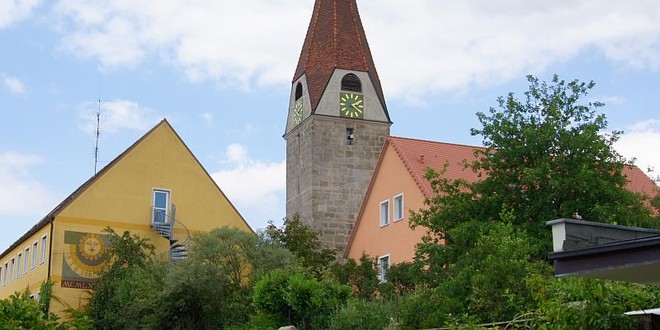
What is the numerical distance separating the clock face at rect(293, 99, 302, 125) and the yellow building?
530 inches

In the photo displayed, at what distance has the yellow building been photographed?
1521 inches

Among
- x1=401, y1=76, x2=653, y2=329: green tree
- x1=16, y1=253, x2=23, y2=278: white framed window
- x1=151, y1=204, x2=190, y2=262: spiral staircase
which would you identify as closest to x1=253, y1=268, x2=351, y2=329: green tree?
x1=401, y1=76, x2=653, y2=329: green tree

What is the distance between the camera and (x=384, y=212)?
41.7m

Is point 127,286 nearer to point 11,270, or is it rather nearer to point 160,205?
point 160,205

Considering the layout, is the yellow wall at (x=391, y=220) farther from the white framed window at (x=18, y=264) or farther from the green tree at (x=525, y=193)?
the white framed window at (x=18, y=264)

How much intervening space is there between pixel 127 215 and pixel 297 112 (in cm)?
1721

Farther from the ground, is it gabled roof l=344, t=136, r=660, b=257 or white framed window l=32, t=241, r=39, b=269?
gabled roof l=344, t=136, r=660, b=257

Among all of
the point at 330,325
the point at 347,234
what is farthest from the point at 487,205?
the point at 347,234

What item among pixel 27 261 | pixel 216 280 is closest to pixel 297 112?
pixel 27 261

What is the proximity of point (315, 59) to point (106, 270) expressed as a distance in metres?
20.7

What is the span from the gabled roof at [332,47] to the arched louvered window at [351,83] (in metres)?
0.46

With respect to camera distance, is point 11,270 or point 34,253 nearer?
point 34,253

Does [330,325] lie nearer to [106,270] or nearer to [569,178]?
[569,178]

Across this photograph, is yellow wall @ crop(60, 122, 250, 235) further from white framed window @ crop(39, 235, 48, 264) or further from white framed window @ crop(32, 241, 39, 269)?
white framed window @ crop(32, 241, 39, 269)
